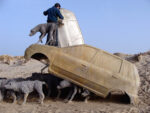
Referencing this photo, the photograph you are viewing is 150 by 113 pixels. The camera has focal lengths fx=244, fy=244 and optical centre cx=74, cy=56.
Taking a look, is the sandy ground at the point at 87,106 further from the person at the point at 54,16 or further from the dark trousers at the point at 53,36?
the person at the point at 54,16

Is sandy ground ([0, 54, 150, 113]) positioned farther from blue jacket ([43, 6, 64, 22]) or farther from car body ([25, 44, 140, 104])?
blue jacket ([43, 6, 64, 22])

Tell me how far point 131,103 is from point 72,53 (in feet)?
9.25

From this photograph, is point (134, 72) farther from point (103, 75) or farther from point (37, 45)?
point (37, 45)

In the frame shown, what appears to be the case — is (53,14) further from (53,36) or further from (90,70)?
(90,70)

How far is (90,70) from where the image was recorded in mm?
8805

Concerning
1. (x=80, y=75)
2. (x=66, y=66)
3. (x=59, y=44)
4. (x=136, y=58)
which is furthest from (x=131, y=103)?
(x=136, y=58)

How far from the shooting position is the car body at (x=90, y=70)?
874 centimetres

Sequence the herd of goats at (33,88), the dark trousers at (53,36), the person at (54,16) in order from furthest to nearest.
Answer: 1. the person at (54,16)
2. the dark trousers at (53,36)
3. the herd of goats at (33,88)

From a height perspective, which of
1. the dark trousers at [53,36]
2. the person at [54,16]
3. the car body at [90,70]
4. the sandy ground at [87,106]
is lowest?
the sandy ground at [87,106]

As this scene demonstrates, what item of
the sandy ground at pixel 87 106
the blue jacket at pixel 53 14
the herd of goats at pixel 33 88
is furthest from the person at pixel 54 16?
the sandy ground at pixel 87 106

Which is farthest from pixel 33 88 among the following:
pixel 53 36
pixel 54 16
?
pixel 54 16

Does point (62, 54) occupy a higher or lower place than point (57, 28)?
lower

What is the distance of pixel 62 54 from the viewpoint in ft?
29.3

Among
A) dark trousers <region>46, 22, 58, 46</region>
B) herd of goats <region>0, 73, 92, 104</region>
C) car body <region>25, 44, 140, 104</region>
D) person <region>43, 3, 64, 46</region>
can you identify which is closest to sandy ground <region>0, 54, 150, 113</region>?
herd of goats <region>0, 73, 92, 104</region>
